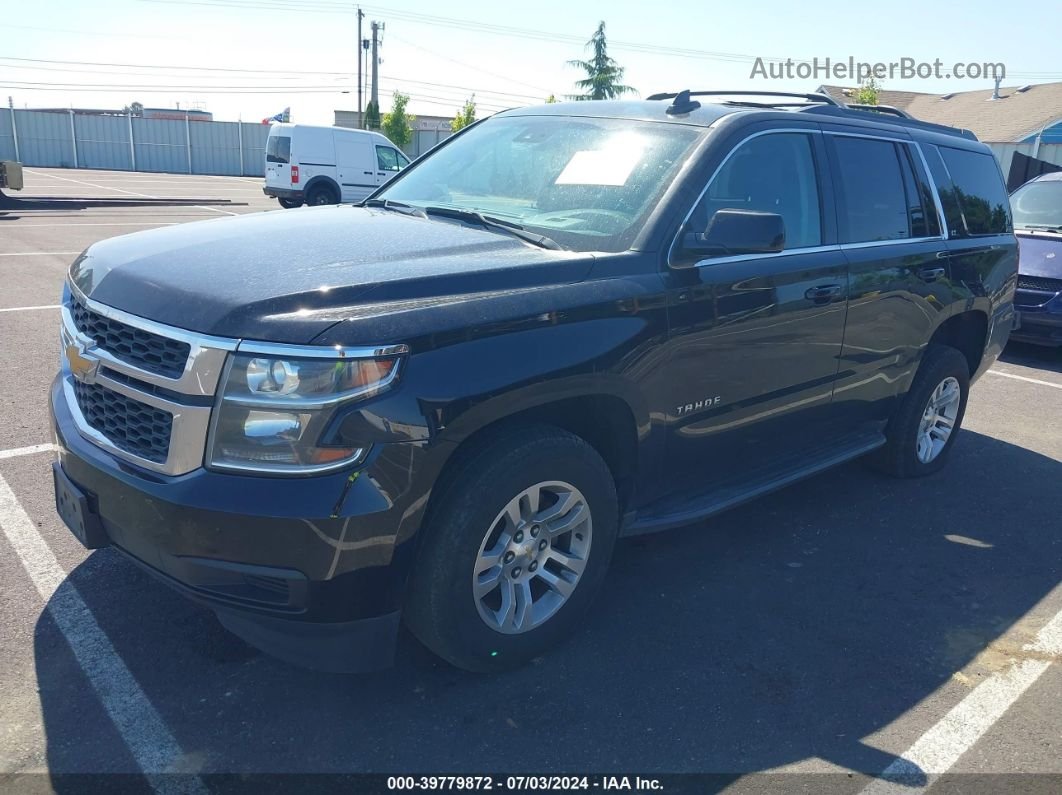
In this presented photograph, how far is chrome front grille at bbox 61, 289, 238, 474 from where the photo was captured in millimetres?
2584

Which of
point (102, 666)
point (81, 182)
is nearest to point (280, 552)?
point (102, 666)

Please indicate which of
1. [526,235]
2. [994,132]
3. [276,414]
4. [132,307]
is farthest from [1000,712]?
[994,132]

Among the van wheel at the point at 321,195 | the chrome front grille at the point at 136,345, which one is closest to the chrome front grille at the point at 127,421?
Result: the chrome front grille at the point at 136,345

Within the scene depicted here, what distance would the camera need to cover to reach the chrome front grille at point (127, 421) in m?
2.68

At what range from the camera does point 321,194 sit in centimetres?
2311

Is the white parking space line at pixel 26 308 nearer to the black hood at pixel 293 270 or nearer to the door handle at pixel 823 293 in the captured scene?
the black hood at pixel 293 270

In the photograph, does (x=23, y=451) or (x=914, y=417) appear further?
(x=914, y=417)

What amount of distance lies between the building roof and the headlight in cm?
3236

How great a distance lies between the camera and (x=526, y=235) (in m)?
3.55

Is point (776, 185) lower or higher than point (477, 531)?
higher

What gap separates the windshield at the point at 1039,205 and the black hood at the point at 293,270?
8.59 meters

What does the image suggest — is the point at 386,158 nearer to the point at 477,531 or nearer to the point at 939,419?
the point at 939,419

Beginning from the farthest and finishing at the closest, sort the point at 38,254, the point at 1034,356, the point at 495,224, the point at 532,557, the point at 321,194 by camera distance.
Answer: the point at 321,194
the point at 38,254
the point at 1034,356
the point at 495,224
the point at 532,557

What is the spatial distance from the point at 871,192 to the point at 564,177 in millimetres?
1782
